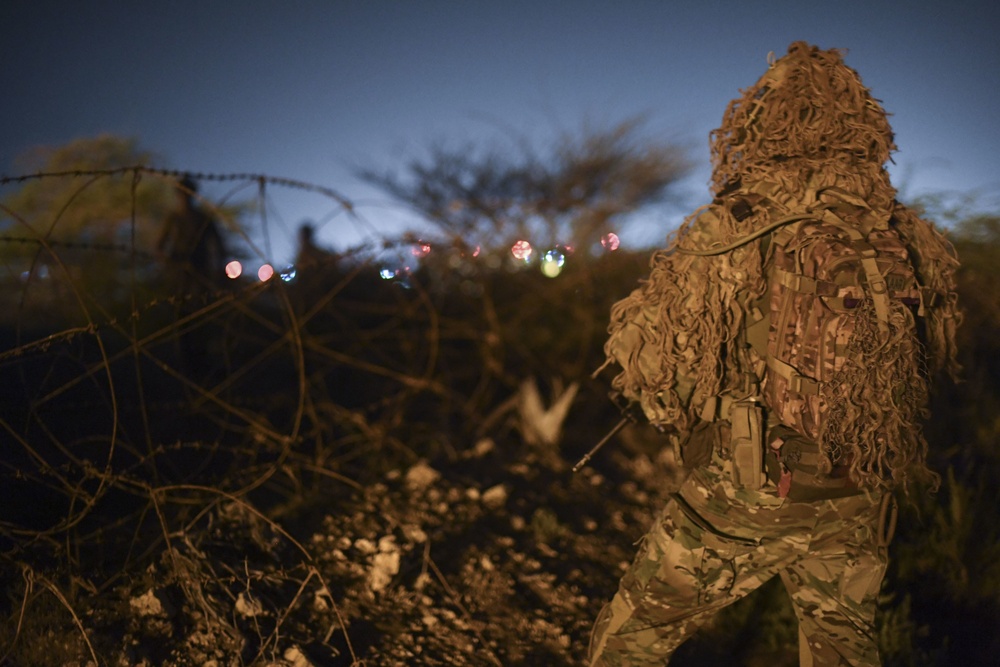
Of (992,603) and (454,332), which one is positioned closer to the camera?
(992,603)

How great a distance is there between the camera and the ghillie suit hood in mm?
1557

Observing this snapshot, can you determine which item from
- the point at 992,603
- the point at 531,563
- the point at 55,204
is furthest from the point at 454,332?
the point at 992,603

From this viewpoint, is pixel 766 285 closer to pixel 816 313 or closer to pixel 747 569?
pixel 816 313

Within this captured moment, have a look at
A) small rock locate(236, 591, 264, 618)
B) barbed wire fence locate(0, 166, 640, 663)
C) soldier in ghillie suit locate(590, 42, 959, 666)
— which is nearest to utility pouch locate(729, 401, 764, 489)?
soldier in ghillie suit locate(590, 42, 959, 666)

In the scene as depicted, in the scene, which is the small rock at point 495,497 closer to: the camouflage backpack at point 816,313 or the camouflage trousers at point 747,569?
the camouflage trousers at point 747,569

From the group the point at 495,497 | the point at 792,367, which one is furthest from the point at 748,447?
the point at 495,497

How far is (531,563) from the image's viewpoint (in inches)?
120

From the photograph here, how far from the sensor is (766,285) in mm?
1612

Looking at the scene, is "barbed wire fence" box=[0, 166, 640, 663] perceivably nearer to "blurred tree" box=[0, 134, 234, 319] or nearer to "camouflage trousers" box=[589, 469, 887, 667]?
"blurred tree" box=[0, 134, 234, 319]

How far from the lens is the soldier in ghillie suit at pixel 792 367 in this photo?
154 centimetres

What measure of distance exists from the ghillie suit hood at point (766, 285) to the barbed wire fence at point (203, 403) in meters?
1.28

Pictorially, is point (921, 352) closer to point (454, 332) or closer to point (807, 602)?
point (807, 602)

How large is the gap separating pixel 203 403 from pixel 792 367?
3634 millimetres

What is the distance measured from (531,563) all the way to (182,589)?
147 centimetres
